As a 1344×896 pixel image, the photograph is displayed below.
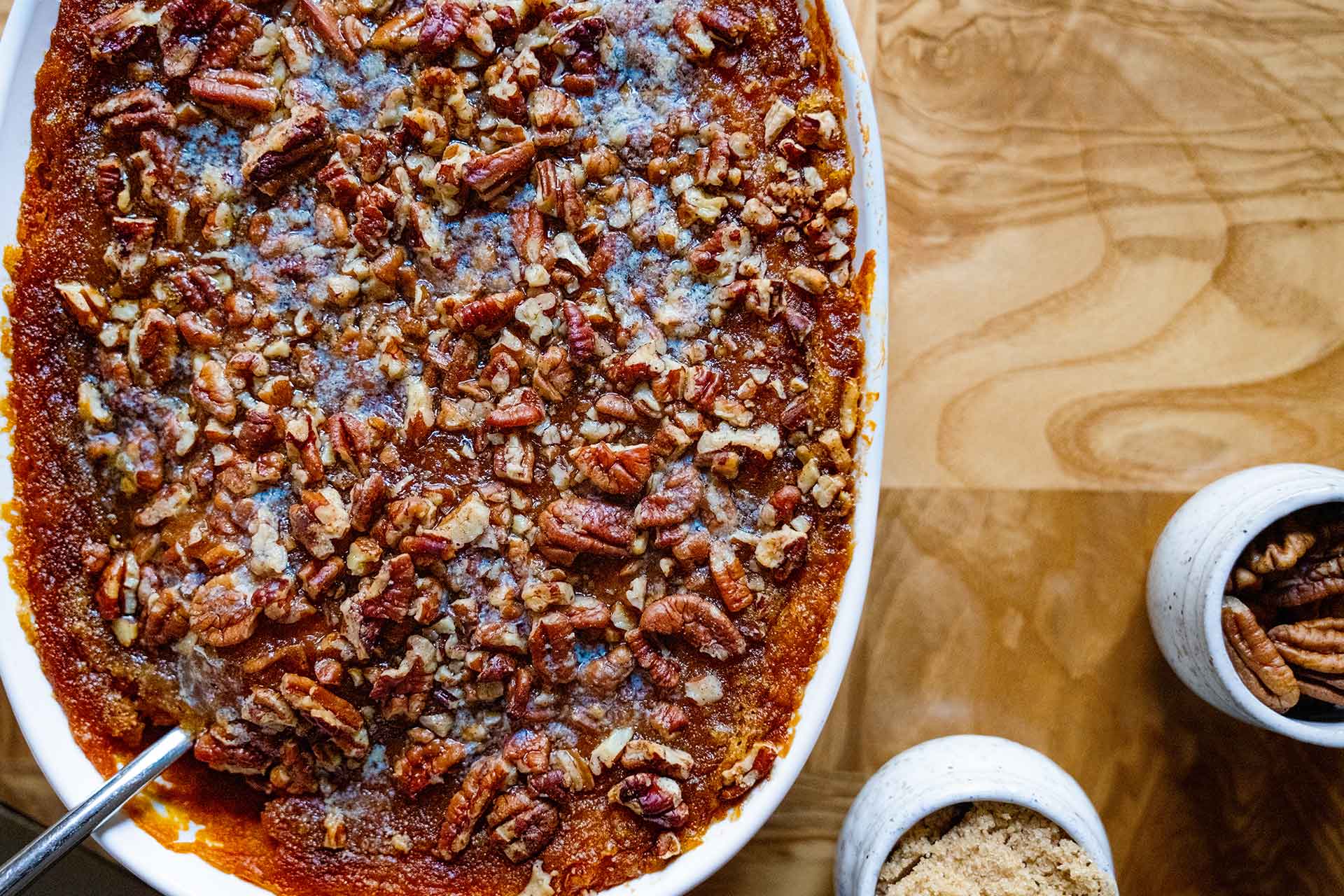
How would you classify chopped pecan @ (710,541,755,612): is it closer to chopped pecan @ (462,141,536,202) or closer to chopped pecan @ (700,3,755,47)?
chopped pecan @ (462,141,536,202)

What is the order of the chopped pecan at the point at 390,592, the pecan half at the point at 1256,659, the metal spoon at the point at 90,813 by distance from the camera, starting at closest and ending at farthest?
the metal spoon at the point at 90,813
the chopped pecan at the point at 390,592
the pecan half at the point at 1256,659

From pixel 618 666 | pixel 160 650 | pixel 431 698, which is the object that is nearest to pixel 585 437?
pixel 618 666

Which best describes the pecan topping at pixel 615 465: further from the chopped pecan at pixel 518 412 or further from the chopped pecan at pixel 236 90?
the chopped pecan at pixel 236 90

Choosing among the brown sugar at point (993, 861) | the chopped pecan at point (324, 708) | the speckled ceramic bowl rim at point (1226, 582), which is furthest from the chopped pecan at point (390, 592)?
the speckled ceramic bowl rim at point (1226, 582)

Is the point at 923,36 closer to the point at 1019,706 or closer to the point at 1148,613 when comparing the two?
the point at 1148,613

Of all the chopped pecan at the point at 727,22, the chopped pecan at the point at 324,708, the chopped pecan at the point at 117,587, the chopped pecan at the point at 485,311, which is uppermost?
the chopped pecan at the point at 727,22

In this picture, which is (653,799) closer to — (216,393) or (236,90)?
(216,393)

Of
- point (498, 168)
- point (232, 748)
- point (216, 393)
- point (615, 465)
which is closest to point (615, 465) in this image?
point (615, 465)

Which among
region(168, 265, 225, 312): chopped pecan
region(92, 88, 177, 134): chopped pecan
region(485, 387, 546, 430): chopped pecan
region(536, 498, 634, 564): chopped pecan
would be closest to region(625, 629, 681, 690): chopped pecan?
region(536, 498, 634, 564): chopped pecan
